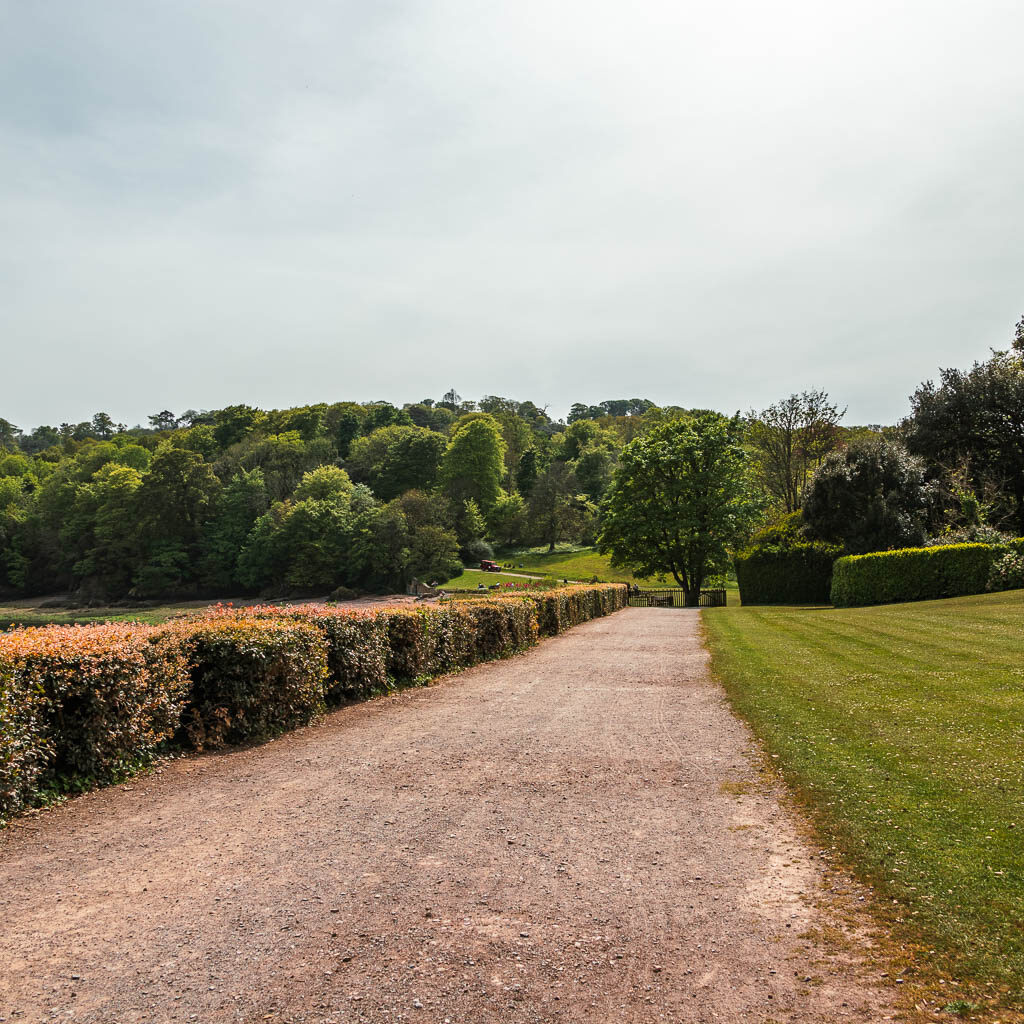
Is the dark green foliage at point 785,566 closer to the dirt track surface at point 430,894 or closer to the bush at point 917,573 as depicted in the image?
the bush at point 917,573

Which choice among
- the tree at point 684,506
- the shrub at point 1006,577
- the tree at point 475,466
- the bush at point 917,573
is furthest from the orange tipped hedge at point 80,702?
the tree at point 475,466

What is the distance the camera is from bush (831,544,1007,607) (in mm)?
24750

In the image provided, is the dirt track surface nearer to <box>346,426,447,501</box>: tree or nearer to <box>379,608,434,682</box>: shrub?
<box>379,608,434,682</box>: shrub

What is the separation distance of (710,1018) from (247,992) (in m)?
2.07

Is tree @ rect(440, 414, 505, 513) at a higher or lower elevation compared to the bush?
higher

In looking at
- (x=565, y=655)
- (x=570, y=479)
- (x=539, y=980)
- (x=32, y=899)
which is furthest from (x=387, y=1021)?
(x=570, y=479)

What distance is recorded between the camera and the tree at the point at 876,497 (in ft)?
105

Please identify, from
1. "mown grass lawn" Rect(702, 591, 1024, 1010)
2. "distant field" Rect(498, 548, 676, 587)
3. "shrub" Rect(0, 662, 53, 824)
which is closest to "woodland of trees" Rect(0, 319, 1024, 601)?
"distant field" Rect(498, 548, 676, 587)

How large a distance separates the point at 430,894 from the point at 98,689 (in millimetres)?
3867

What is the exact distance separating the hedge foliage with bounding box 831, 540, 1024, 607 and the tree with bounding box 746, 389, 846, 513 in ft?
54.2

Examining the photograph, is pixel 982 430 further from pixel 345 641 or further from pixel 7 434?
pixel 7 434

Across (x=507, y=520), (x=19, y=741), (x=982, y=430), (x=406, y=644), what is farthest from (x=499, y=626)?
(x=507, y=520)

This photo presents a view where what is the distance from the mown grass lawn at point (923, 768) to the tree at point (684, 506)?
992 inches

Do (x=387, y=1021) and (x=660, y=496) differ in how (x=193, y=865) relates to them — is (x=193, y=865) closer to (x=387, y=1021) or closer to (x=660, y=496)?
(x=387, y=1021)
